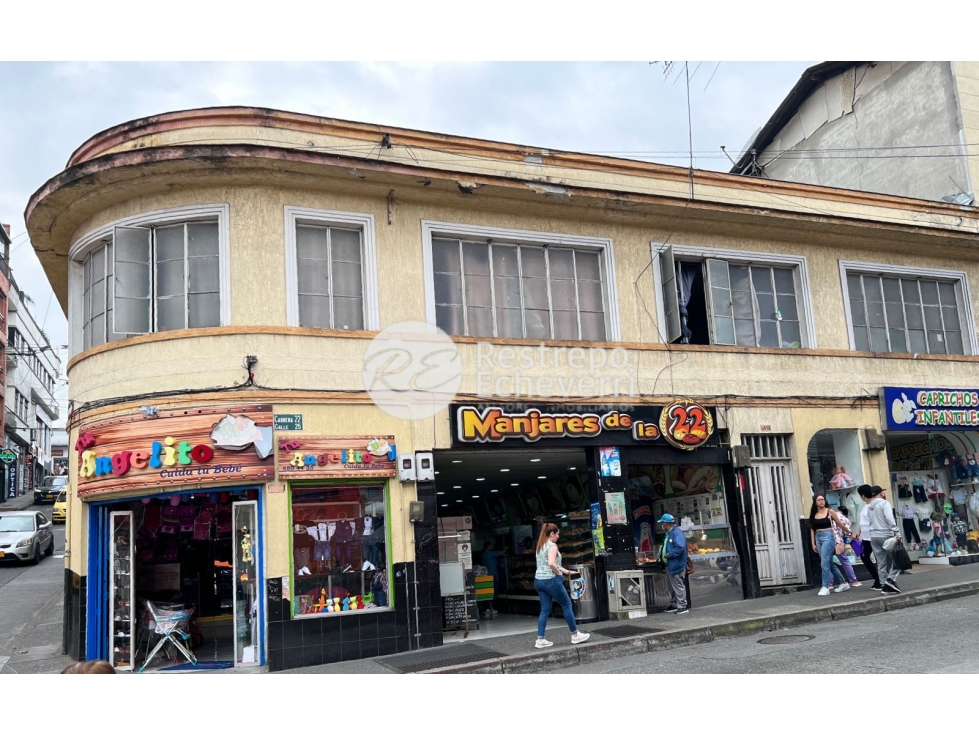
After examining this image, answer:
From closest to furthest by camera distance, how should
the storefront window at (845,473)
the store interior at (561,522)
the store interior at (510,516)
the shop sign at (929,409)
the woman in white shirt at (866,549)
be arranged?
1. the store interior at (510,516)
2. the store interior at (561,522)
3. the woman in white shirt at (866,549)
4. the storefront window at (845,473)
5. the shop sign at (929,409)

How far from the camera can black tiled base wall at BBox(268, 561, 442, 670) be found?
11.9m

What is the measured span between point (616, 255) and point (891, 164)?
11701 mm

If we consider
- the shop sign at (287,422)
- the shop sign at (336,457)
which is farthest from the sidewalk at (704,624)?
the shop sign at (287,422)

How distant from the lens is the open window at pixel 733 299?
51.7ft

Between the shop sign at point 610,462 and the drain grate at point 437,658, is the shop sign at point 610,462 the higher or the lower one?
the higher one

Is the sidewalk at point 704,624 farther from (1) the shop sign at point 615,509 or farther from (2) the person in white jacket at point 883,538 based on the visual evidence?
(1) the shop sign at point 615,509

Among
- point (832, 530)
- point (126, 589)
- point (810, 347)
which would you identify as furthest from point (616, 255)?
point (126, 589)

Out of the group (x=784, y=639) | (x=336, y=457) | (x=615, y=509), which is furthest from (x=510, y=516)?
(x=784, y=639)

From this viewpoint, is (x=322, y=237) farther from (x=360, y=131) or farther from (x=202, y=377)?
(x=202, y=377)

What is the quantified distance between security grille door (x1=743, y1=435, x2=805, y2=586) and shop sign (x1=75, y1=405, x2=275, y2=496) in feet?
28.2

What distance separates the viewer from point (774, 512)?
16031 millimetres

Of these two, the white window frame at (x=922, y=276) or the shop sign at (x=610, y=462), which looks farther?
the white window frame at (x=922, y=276)

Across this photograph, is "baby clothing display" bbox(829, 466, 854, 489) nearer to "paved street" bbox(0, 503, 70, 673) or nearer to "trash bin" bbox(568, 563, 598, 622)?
"trash bin" bbox(568, 563, 598, 622)

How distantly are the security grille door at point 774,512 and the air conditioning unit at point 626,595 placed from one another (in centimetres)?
265
